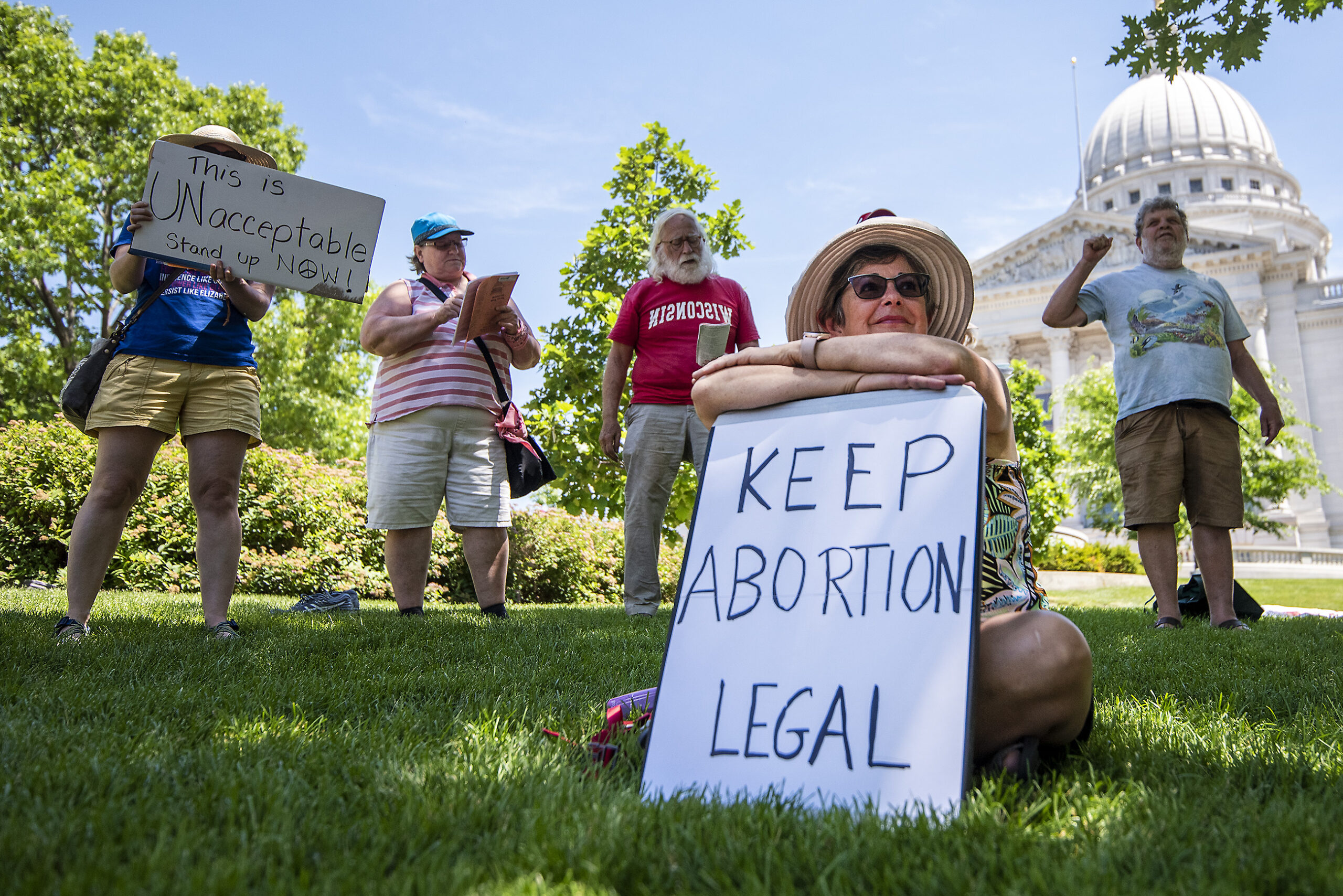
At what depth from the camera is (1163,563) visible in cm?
498

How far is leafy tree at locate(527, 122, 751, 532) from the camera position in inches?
396

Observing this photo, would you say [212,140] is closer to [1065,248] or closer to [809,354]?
[809,354]

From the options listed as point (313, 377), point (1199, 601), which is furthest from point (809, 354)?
point (313, 377)

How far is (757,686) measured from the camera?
68.7 inches

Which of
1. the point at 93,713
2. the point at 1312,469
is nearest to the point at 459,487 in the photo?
the point at 93,713

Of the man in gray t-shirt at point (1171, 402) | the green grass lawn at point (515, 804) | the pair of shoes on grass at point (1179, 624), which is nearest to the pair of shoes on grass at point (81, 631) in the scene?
the green grass lawn at point (515, 804)

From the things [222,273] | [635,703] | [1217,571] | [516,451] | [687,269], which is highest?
[687,269]

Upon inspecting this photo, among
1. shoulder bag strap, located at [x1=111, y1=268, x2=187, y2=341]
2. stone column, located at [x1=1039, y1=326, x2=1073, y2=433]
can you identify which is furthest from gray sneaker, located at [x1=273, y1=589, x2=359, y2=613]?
stone column, located at [x1=1039, y1=326, x2=1073, y2=433]

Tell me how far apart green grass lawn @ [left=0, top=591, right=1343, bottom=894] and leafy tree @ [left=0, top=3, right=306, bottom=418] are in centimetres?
1767

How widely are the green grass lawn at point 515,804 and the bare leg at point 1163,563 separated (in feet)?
7.44

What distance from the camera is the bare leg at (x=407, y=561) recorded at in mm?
4816

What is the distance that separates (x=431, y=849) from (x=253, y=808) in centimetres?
34

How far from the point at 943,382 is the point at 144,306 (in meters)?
3.35

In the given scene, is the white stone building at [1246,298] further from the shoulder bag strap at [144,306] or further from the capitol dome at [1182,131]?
the shoulder bag strap at [144,306]
